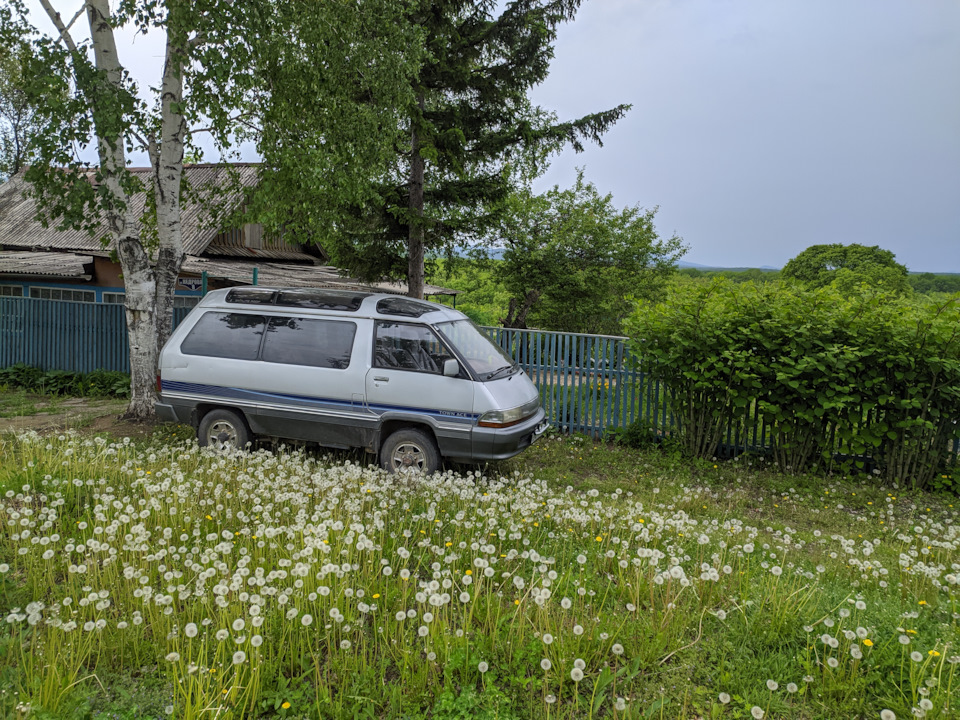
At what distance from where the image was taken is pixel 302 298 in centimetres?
811

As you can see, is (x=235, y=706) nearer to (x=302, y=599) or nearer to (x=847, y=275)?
(x=302, y=599)

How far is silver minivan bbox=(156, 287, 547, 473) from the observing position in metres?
7.18

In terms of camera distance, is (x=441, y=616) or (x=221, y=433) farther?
(x=221, y=433)

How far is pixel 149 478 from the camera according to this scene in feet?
19.2

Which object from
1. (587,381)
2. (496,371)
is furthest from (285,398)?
(587,381)

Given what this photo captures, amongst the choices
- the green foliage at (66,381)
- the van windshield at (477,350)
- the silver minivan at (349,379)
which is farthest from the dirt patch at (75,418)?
the van windshield at (477,350)

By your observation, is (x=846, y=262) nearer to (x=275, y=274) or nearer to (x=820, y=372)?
(x=275, y=274)

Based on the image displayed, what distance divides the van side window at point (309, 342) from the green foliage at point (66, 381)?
678cm

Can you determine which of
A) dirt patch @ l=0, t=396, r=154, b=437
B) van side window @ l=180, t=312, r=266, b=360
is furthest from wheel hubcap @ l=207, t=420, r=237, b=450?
dirt patch @ l=0, t=396, r=154, b=437

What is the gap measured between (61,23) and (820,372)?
1188 cm

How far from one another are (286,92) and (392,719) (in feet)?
32.4

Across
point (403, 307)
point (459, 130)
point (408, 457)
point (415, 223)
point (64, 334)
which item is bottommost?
point (408, 457)

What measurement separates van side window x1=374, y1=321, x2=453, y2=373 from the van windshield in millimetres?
177

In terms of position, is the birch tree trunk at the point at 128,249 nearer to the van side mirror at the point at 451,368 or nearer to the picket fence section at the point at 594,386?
the picket fence section at the point at 594,386
